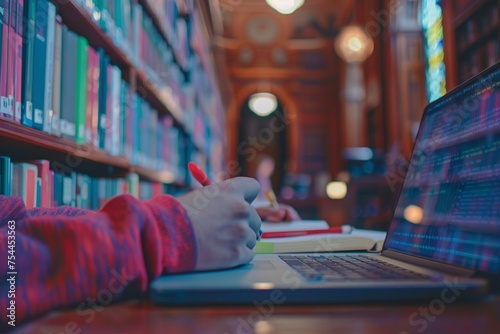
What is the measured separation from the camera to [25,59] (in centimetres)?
86

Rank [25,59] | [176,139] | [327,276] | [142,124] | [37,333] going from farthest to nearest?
[176,139] → [142,124] → [25,59] → [327,276] → [37,333]

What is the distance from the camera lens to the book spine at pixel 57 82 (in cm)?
98

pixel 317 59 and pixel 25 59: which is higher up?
pixel 317 59

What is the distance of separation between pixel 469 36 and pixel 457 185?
2.68 metres

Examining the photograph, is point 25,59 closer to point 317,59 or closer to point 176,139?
→ point 176,139

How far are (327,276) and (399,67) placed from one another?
4.37 metres

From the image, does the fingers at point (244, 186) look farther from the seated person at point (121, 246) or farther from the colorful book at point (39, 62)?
the colorful book at point (39, 62)

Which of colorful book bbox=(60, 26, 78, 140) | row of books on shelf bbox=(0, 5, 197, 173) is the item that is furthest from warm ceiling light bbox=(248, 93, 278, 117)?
colorful book bbox=(60, 26, 78, 140)

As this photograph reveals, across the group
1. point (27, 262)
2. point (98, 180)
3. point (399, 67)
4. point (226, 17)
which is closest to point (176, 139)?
point (98, 180)

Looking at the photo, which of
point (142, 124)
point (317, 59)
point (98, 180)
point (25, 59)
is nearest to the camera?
point (25, 59)

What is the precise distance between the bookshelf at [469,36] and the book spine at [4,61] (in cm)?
234

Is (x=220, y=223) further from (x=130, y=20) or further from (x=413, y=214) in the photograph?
(x=130, y=20)

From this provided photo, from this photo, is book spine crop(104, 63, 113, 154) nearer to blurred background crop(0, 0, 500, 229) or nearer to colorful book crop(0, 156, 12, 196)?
blurred background crop(0, 0, 500, 229)

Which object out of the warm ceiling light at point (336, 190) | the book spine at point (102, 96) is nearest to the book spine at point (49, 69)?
the book spine at point (102, 96)
